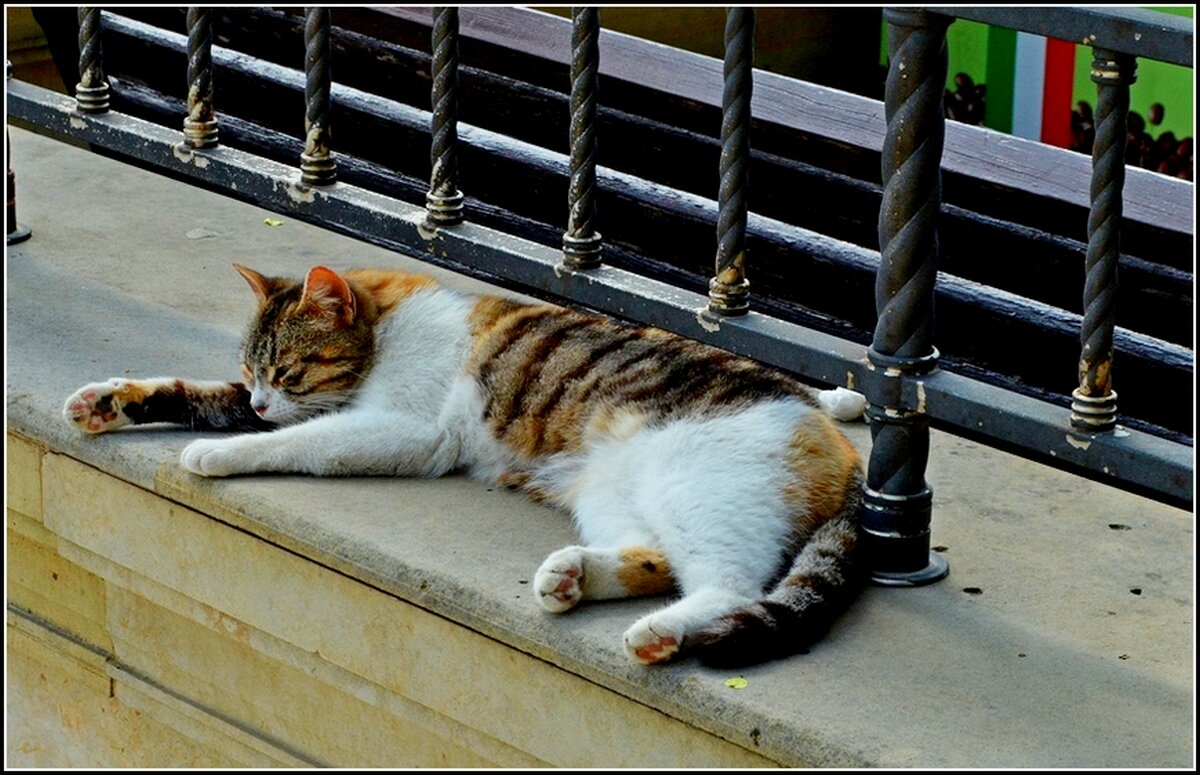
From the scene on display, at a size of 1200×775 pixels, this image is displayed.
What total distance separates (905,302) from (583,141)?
23.4 inches

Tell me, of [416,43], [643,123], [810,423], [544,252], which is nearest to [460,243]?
[544,252]

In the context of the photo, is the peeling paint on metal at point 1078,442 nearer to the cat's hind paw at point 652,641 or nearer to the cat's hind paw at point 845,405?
the cat's hind paw at point 652,641

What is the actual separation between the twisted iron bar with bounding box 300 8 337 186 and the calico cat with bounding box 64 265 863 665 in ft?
0.62

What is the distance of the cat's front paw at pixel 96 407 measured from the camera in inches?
108

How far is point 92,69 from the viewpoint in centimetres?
324

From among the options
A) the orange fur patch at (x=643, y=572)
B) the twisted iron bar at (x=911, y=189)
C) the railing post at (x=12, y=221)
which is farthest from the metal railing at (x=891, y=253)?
the railing post at (x=12, y=221)

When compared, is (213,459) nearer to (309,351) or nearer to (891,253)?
(309,351)

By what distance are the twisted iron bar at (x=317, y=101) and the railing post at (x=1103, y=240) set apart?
1344 mm

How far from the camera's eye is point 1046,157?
417 cm

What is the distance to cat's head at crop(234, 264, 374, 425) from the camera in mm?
2885

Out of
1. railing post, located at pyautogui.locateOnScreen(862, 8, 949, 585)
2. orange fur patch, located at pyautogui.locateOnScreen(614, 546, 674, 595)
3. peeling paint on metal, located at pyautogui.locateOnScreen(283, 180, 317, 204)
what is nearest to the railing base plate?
railing post, located at pyautogui.locateOnScreen(862, 8, 949, 585)

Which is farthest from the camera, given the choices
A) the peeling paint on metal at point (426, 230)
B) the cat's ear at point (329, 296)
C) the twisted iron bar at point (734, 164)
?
the cat's ear at point (329, 296)

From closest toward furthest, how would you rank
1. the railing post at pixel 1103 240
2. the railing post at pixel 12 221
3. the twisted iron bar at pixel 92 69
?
1. the railing post at pixel 1103 240
2. the twisted iron bar at pixel 92 69
3. the railing post at pixel 12 221

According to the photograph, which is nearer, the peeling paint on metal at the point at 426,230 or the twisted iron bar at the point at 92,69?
the peeling paint on metal at the point at 426,230
